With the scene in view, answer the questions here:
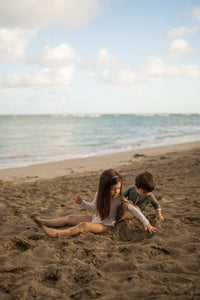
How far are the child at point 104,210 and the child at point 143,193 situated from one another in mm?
275

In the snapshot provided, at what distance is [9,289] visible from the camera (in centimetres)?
211

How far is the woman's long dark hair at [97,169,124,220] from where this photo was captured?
3332 millimetres

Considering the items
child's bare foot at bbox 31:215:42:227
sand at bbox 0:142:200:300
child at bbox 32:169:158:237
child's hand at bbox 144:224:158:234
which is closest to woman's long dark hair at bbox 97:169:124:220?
child at bbox 32:169:158:237

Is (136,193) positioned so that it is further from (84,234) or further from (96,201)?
(84,234)

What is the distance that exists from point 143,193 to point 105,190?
1.99 feet

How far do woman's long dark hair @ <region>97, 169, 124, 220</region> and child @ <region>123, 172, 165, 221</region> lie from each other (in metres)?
0.31

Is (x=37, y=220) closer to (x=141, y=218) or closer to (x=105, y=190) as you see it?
(x=105, y=190)

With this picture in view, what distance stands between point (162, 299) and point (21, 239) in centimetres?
195

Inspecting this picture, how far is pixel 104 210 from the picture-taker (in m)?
3.47

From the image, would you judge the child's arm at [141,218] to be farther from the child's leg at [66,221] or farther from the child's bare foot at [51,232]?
the child's bare foot at [51,232]

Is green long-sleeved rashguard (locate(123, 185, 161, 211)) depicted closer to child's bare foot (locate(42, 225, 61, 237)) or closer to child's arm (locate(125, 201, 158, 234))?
child's arm (locate(125, 201, 158, 234))

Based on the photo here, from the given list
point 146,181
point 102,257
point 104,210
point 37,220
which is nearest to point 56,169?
point 37,220

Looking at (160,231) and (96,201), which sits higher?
(96,201)

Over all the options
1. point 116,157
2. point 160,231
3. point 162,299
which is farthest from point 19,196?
point 116,157
